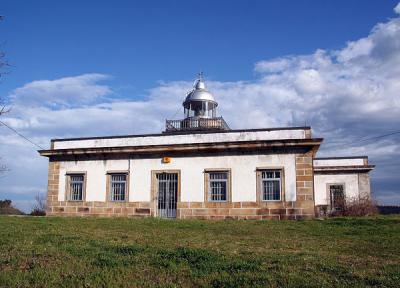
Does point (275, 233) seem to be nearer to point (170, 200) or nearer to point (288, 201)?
point (288, 201)

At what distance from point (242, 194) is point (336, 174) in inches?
373

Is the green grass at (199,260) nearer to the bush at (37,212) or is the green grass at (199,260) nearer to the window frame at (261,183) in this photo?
the window frame at (261,183)

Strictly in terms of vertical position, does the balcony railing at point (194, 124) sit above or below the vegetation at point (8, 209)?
above

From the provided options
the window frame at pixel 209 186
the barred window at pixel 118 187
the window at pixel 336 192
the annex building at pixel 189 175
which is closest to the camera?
the annex building at pixel 189 175

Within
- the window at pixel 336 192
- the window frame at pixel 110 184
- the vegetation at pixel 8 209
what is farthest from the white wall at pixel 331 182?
the vegetation at pixel 8 209

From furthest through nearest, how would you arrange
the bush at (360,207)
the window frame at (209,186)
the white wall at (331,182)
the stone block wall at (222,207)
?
the white wall at (331,182) → the bush at (360,207) → the window frame at (209,186) → the stone block wall at (222,207)

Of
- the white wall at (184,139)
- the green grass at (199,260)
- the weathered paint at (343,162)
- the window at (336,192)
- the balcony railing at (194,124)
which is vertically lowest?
the green grass at (199,260)

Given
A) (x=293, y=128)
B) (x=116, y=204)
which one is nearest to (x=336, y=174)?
(x=293, y=128)

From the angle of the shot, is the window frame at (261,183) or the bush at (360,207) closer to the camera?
the window frame at (261,183)

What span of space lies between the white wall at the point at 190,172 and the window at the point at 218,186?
285 millimetres

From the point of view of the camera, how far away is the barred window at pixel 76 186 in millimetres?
19156

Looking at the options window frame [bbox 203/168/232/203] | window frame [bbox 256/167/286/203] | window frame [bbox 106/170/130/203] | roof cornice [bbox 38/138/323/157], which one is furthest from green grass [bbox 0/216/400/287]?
window frame [bbox 106/170/130/203]

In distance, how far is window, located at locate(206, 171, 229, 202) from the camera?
17.2 m

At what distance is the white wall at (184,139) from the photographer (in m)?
17.2
